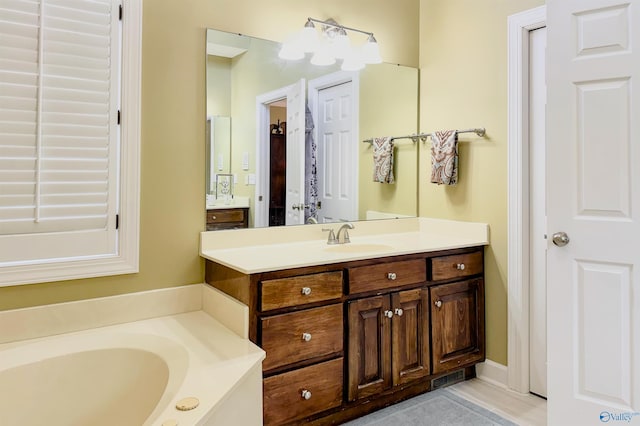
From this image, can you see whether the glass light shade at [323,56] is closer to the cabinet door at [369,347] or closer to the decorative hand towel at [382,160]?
the decorative hand towel at [382,160]

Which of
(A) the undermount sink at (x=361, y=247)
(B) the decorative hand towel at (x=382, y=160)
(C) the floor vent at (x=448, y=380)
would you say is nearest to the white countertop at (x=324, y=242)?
(A) the undermount sink at (x=361, y=247)

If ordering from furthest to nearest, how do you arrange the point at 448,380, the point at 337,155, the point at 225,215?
the point at 337,155 → the point at 448,380 → the point at 225,215

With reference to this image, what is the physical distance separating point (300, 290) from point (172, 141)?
3.20 feet

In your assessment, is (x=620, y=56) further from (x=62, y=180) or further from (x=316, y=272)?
(x=62, y=180)

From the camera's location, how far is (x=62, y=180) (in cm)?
184

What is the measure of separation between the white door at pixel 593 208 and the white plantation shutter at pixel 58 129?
203 centimetres

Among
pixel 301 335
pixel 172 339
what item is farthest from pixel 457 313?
pixel 172 339

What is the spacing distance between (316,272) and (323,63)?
1359 millimetres

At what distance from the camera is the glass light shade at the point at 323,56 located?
2.58m

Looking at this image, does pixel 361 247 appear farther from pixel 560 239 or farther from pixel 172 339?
pixel 172 339

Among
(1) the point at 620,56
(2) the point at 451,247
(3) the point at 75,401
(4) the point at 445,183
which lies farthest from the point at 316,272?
(1) the point at 620,56

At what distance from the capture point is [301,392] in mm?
1879

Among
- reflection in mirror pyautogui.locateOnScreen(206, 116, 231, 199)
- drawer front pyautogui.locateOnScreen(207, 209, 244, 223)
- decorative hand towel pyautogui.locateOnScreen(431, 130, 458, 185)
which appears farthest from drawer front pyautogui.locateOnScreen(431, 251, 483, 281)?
reflection in mirror pyautogui.locateOnScreen(206, 116, 231, 199)

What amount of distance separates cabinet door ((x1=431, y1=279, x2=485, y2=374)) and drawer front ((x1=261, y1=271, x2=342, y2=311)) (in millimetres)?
674
